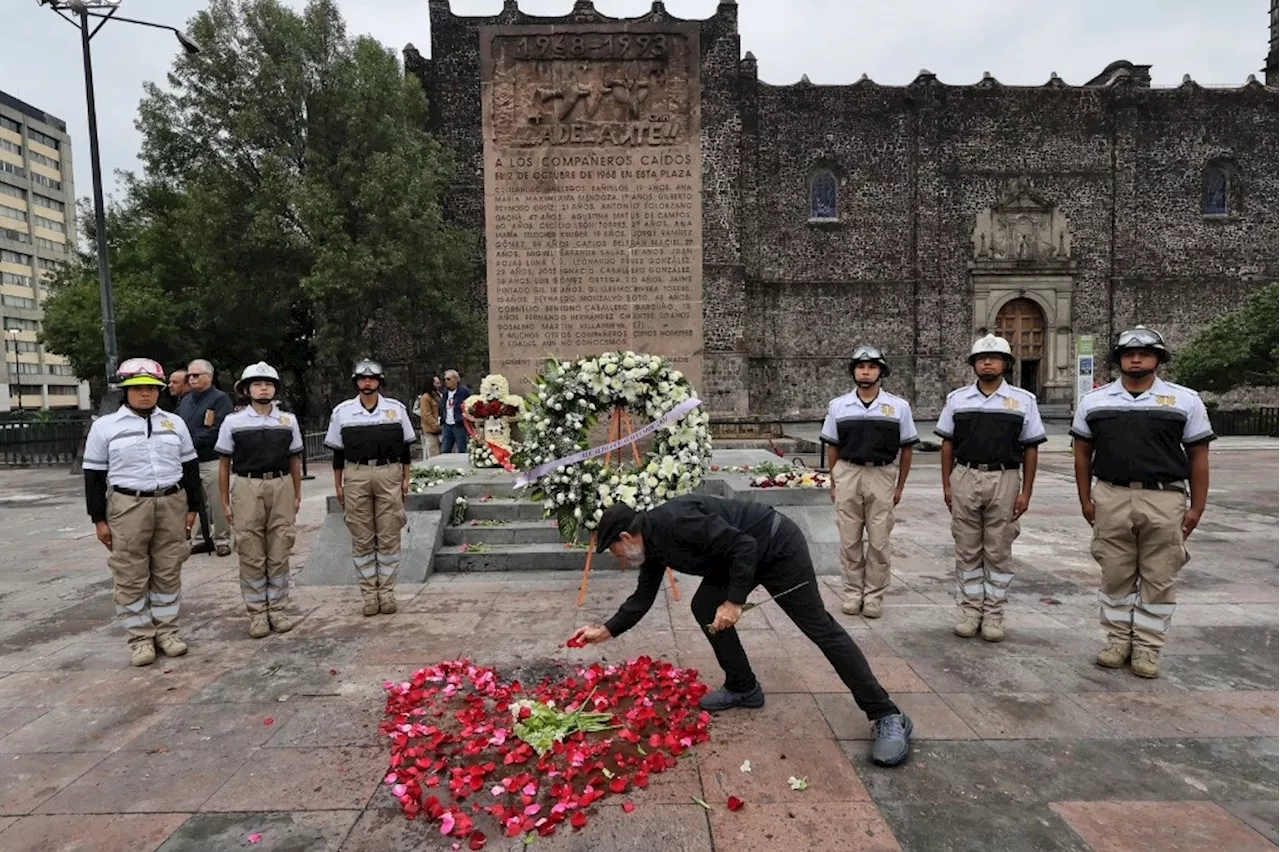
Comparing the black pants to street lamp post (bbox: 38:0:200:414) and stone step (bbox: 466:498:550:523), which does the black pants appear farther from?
street lamp post (bbox: 38:0:200:414)

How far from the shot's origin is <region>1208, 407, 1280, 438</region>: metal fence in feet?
74.5

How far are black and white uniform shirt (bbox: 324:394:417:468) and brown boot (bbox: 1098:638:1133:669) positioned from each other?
5.11 metres

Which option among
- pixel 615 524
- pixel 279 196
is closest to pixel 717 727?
pixel 615 524

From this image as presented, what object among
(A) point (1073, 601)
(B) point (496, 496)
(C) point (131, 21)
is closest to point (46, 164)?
(C) point (131, 21)

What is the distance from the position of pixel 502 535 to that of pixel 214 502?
385 cm

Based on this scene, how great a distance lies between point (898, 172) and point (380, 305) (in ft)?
72.8

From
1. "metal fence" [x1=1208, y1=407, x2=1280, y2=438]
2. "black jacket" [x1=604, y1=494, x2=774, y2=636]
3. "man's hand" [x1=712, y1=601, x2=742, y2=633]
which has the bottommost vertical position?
"metal fence" [x1=1208, y1=407, x2=1280, y2=438]

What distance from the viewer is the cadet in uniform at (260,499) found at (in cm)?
551

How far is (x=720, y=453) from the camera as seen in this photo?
33.4 feet

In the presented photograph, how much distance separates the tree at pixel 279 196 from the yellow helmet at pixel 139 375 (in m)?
17.1

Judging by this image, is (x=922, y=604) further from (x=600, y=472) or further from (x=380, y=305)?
(x=380, y=305)

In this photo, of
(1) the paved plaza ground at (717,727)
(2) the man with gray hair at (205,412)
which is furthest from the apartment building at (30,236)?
(1) the paved plaza ground at (717,727)

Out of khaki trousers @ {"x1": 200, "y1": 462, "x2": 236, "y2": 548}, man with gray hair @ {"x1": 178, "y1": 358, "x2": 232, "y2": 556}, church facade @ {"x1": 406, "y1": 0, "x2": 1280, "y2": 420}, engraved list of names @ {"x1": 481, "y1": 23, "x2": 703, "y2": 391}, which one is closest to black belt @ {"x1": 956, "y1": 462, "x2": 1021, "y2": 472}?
engraved list of names @ {"x1": 481, "y1": 23, "x2": 703, "y2": 391}

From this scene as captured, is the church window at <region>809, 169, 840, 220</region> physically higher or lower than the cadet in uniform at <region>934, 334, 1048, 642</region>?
higher
